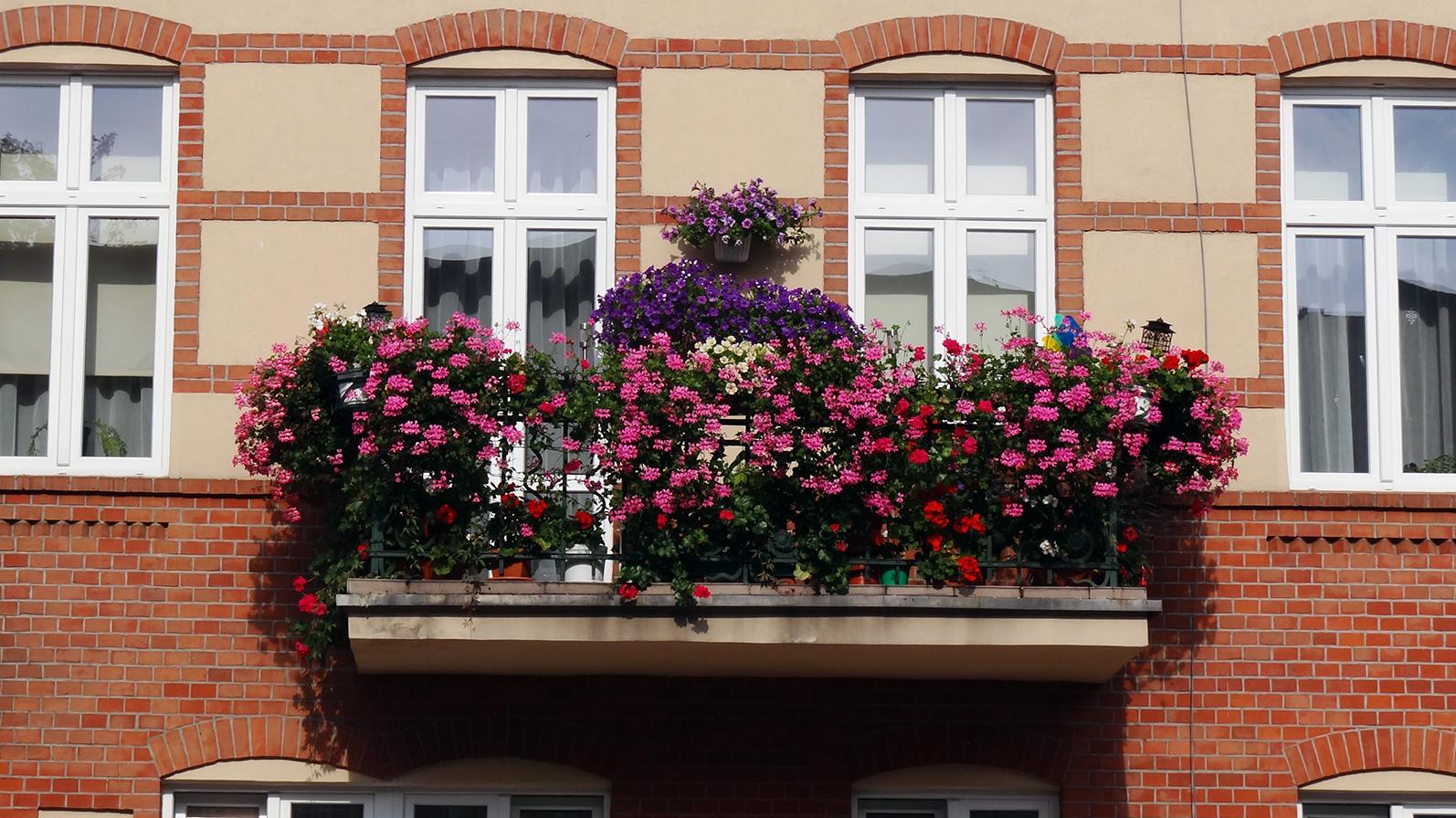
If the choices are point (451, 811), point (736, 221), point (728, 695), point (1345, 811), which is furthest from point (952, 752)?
point (736, 221)

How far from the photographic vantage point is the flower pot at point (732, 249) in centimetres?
1100

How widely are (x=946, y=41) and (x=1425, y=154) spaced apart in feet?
8.83

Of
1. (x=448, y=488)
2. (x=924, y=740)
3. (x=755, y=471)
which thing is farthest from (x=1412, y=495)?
(x=448, y=488)

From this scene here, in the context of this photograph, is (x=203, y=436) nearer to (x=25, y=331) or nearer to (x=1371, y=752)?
(x=25, y=331)

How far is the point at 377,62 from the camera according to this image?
11.3 metres

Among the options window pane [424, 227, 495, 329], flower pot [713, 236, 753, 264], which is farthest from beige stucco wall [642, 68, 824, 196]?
window pane [424, 227, 495, 329]

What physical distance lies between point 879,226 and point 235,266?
340 cm

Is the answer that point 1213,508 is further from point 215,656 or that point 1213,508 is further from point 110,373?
point 110,373

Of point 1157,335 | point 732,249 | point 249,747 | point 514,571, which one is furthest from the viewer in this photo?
point 732,249

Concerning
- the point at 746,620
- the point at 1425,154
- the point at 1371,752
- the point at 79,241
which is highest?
the point at 1425,154

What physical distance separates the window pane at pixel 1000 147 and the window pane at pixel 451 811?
A: 4.17 m

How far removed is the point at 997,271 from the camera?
1149cm

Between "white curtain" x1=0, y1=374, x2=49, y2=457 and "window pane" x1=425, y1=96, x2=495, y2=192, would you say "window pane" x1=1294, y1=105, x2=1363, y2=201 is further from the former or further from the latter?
"white curtain" x1=0, y1=374, x2=49, y2=457

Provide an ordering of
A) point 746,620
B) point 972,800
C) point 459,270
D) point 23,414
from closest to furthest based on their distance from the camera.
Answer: point 746,620 < point 972,800 < point 23,414 < point 459,270
